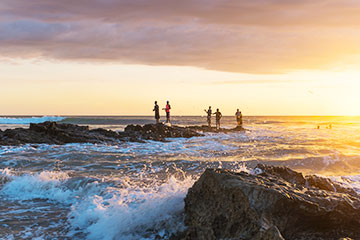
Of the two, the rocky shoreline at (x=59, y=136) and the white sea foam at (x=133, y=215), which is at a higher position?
the rocky shoreline at (x=59, y=136)

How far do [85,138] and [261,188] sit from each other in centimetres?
1669

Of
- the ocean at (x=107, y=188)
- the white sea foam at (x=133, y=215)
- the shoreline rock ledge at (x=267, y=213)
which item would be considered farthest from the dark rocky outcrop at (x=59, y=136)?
the shoreline rock ledge at (x=267, y=213)

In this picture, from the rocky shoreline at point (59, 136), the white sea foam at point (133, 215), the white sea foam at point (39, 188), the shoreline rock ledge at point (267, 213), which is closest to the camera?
the shoreline rock ledge at point (267, 213)

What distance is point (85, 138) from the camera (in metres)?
19.5

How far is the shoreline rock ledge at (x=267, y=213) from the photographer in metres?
4.07

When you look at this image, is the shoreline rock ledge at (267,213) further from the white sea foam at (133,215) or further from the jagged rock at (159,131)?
the jagged rock at (159,131)

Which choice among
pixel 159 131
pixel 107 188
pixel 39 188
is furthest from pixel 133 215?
pixel 159 131

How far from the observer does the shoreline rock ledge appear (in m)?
4.07

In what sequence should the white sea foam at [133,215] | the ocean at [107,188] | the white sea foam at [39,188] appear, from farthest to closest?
the white sea foam at [39,188], the ocean at [107,188], the white sea foam at [133,215]

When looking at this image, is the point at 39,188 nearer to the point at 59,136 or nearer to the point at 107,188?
the point at 107,188

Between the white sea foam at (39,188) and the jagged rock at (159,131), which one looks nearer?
the white sea foam at (39,188)

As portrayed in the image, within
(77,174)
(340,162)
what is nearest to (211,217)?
(77,174)

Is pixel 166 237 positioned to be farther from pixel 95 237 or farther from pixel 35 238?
pixel 35 238

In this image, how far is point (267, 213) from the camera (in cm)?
409
